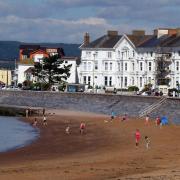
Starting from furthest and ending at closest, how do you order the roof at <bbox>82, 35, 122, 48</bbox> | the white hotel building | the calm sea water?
the roof at <bbox>82, 35, 122, 48</bbox>, the white hotel building, the calm sea water

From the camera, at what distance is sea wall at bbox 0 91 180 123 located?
7575cm

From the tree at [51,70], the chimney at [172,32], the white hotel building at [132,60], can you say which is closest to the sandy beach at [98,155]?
the white hotel building at [132,60]

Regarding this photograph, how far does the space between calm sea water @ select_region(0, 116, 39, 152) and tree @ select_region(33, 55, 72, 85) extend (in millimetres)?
41869

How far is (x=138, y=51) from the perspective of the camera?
111 metres

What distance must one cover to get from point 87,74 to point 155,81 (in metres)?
17.0

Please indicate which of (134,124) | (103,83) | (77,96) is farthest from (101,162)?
(103,83)

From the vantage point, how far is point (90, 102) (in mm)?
91438

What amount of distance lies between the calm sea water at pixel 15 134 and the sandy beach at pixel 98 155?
1.01m

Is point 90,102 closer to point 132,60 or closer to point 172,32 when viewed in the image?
point 132,60

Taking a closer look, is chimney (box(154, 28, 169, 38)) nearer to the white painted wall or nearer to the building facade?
the building facade

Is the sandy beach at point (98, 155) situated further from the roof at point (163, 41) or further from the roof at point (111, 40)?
the roof at point (111, 40)

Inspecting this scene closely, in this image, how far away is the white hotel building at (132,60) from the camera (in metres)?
104

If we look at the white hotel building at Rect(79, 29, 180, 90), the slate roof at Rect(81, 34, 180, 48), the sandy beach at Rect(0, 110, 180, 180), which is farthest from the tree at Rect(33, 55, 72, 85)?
the sandy beach at Rect(0, 110, 180, 180)

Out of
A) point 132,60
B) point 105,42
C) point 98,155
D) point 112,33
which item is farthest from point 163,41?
point 98,155
